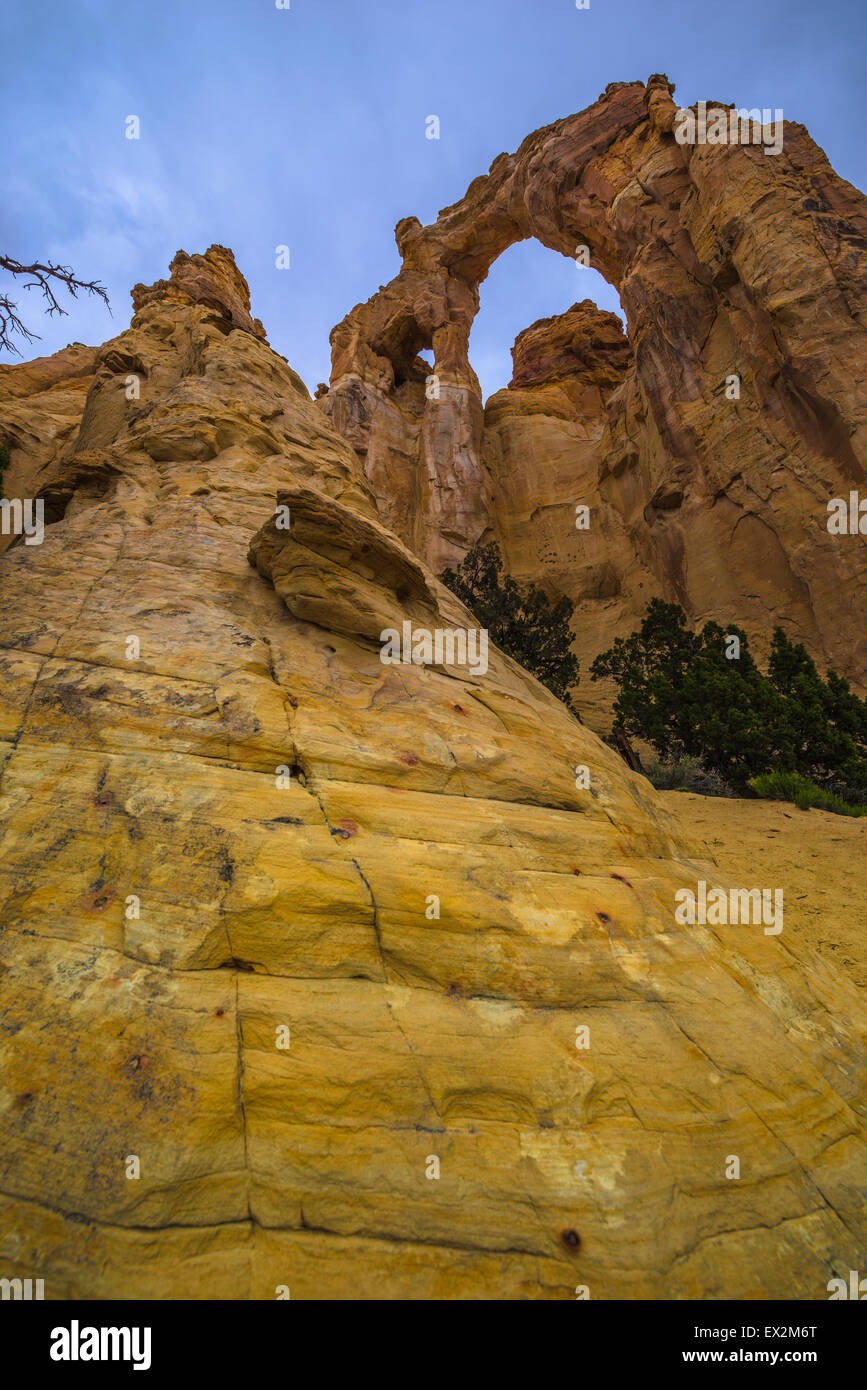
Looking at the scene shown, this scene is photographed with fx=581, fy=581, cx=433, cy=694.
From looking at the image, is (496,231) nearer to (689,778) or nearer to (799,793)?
(689,778)

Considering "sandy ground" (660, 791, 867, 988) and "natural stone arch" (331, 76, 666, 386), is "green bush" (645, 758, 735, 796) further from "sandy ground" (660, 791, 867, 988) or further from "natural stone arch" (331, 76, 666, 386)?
"natural stone arch" (331, 76, 666, 386)

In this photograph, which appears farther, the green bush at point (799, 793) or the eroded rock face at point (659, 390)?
the eroded rock face at point (659, 390)

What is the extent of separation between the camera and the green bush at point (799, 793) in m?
11.3

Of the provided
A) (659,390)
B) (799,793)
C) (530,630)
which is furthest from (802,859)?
(659,390)

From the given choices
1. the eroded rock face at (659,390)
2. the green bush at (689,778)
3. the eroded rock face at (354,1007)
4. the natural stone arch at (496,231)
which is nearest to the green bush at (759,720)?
the green bush at (689,778)

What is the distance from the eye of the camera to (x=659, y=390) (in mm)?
24578

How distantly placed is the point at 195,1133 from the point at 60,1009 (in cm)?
86

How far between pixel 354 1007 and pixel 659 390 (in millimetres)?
27829

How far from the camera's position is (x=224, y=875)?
10.9ft

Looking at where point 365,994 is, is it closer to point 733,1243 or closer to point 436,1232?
point 436,1232

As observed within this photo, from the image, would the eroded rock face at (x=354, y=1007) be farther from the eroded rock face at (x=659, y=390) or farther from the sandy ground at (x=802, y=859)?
the eroded rock face at (x=659, y=390)

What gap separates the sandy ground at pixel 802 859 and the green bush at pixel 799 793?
1.55 ft

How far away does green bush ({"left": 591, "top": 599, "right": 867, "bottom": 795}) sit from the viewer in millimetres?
12938
